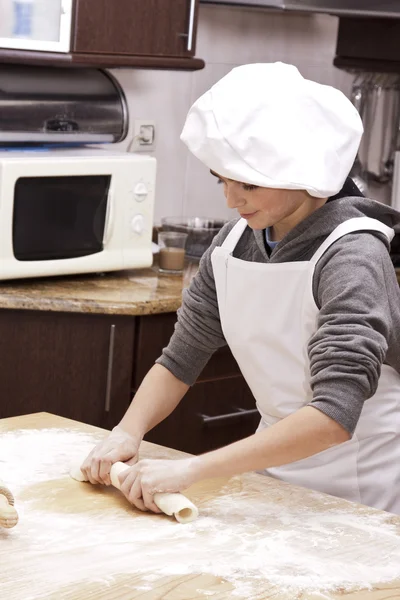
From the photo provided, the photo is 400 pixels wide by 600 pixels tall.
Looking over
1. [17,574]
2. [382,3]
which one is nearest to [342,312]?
[17,574]

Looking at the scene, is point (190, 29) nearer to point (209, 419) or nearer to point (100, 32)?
point (100, 32)

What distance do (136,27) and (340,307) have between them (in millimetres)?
1542

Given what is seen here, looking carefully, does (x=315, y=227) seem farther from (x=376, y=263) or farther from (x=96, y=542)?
(x=96, y=542)

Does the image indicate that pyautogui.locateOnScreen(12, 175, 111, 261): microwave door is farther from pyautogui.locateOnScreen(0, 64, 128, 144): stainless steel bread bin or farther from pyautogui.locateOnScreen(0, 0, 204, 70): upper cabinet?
pyautogui.locateOnScreen(0, 0, 204, 70): upper cabinet

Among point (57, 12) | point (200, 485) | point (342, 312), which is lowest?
point (200, 485)

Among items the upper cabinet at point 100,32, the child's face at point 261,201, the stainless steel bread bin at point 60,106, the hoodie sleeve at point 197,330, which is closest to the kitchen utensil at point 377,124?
the upper cabinet at point 100,32

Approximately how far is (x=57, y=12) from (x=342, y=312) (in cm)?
150

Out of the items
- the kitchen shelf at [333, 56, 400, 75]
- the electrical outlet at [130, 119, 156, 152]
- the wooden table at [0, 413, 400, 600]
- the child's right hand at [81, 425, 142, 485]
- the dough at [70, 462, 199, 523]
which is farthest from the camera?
the kitchen shelf at [333, 56, 400, 75]

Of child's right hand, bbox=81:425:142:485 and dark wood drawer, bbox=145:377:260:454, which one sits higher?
child's right hand, bbox=81:425:142:485

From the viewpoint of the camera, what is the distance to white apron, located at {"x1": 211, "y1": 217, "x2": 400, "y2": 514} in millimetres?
1650

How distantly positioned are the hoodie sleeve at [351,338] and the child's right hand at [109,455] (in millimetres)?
329

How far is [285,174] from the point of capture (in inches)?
58.0

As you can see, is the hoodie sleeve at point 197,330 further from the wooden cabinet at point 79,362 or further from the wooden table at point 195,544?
the wooden cabinet at point 79,362

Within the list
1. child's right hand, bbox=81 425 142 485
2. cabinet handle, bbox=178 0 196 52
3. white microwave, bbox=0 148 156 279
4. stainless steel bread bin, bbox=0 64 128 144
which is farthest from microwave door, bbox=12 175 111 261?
child's right hand, bbox=81 425 142 485
